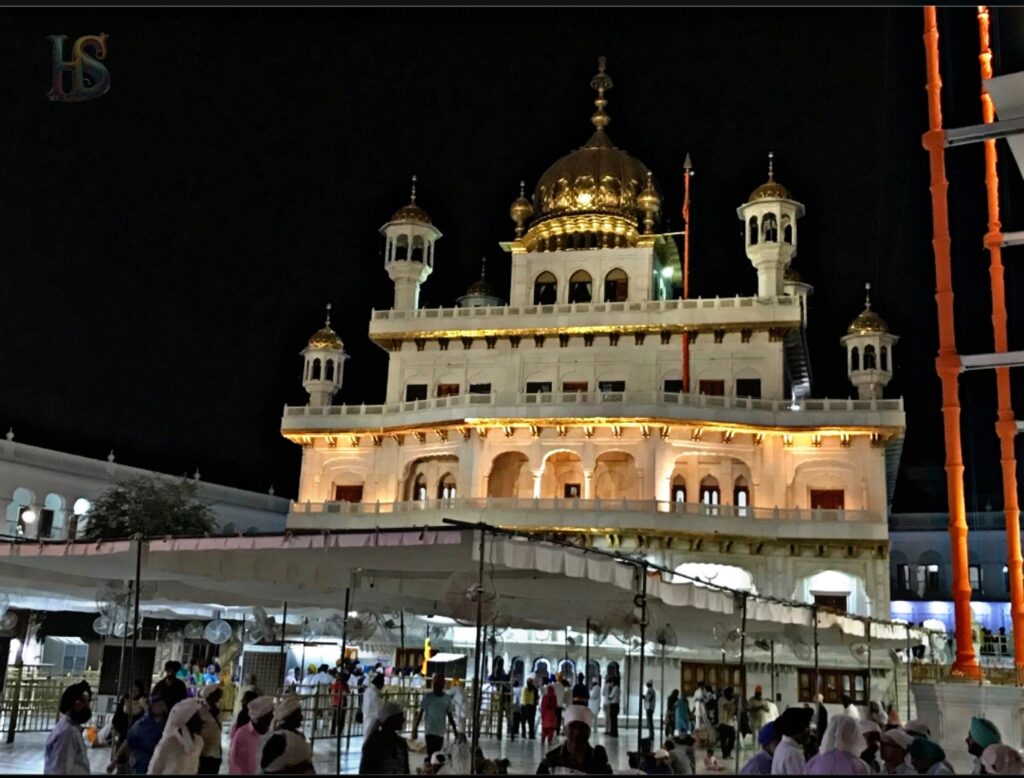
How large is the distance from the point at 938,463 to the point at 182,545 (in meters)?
62.2

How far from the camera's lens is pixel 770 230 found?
44.2 metres

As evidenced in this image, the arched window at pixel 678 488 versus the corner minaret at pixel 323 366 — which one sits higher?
the corner minaret at pixel 323 366

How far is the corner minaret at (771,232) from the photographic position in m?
43.8

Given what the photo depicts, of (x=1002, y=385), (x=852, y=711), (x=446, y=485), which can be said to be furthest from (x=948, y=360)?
(x=446, y=485)

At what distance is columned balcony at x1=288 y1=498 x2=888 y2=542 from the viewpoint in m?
38.7

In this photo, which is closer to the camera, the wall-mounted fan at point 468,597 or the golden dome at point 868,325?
the wall-mounted fan at point 468,597

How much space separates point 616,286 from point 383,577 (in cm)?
3024

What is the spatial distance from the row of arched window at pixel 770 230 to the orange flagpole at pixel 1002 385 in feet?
63.2

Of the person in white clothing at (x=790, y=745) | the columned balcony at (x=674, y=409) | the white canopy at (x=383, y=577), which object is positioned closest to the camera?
the person in white clothing at (x=790, y=745)

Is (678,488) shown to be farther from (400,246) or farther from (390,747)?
(390,747)

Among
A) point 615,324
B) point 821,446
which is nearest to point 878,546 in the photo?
point 821,446

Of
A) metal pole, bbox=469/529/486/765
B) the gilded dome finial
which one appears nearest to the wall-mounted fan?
metal pole, bbox=469/529/486/765

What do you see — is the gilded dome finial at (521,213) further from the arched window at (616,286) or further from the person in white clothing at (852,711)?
the person in white clothing at (852,711)

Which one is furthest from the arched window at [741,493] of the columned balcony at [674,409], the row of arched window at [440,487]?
the row of arched window at [440,487]
